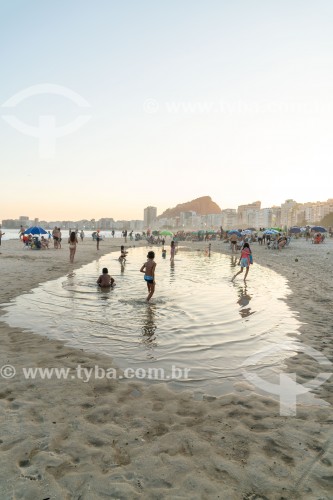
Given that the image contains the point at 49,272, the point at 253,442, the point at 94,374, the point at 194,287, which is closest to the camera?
the point at 253,442

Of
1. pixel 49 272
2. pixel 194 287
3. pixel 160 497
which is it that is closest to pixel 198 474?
pixel 160 497

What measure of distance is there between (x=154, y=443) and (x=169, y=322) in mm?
5037

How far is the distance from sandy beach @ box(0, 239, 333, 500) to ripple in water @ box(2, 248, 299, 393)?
2.87ft

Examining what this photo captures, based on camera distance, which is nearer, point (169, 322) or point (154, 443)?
point (154, 443)

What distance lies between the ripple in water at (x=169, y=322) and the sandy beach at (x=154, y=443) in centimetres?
88

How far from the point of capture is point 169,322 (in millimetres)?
8578

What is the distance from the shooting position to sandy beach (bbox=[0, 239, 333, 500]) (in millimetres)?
2938

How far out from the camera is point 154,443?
3551 mm

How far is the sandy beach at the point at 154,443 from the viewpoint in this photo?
116 inches

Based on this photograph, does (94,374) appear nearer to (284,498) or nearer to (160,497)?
(160,497)

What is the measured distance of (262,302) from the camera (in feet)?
36.6

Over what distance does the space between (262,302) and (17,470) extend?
9.53 meters

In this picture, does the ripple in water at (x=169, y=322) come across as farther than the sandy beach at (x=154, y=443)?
Yes

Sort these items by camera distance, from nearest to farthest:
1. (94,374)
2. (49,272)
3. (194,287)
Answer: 1. (94,374)
2. (194,287)
3. (49,272)
